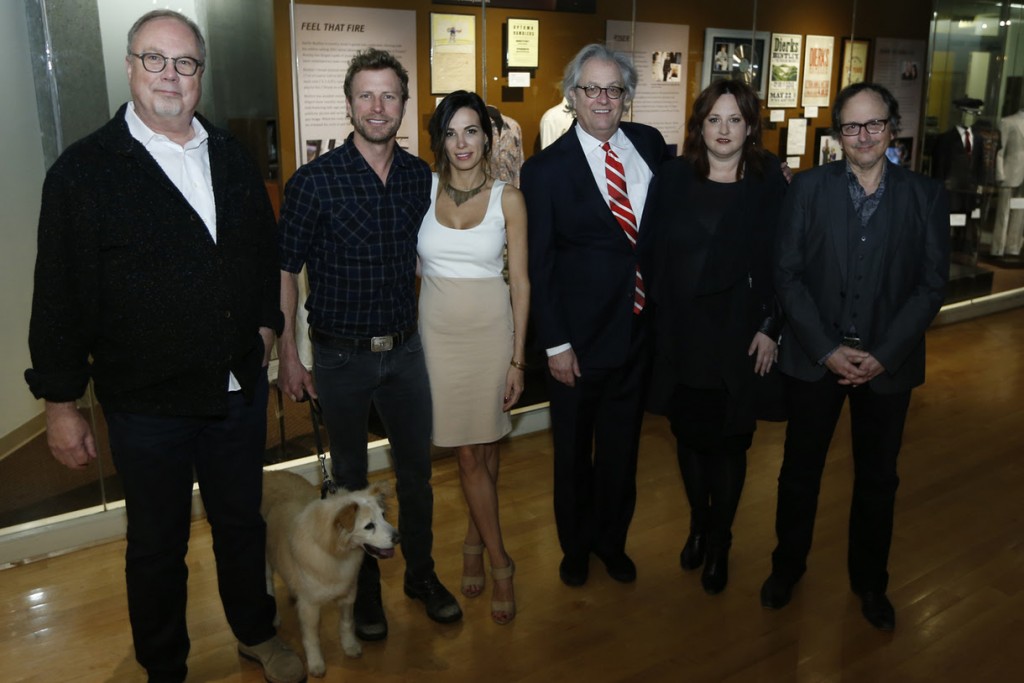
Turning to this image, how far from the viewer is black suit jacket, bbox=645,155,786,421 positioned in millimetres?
2816

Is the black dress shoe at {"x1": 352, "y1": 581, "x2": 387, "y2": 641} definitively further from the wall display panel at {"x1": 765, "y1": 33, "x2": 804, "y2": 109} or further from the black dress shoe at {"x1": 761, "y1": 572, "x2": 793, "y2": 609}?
the wall display panel at {"x1": 765, "y1": 33, "x2": 804, "y2": 109}

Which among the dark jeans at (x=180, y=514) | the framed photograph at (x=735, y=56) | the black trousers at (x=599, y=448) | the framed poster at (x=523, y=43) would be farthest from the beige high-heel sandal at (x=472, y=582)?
the framed photograph at (x=735, y=56)

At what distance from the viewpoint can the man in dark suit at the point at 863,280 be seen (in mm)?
2662

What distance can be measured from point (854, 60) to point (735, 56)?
1482mm

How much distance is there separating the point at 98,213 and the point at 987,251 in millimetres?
8172

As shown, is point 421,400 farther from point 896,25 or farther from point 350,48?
point 896,25

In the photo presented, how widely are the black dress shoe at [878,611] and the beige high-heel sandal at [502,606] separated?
3.87 feet

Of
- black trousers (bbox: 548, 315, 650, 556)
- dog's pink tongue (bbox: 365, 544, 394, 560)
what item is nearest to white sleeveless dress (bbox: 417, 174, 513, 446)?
black trousers (bbox: 548, 315, 650, 556)

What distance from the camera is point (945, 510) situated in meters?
3.81

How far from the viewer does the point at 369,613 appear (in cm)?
291

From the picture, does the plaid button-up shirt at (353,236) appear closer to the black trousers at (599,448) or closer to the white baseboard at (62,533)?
the black trousers at (599,448)

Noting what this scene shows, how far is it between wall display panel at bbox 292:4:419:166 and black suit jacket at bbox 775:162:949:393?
2011 millimetres

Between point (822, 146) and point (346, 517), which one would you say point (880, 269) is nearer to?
point (346, 517)

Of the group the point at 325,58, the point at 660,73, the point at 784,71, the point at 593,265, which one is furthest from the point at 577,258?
the point at 784,71
